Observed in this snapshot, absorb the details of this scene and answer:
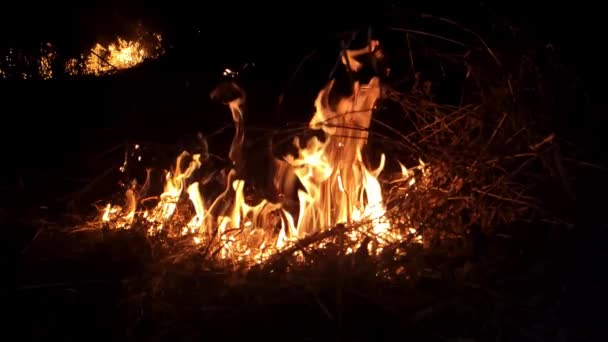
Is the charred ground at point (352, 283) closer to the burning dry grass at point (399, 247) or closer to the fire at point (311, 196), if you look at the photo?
the burning dry grass at point (399, 247)

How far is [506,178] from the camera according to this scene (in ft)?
9.45

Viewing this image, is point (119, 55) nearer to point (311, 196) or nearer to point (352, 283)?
point (311, 196)

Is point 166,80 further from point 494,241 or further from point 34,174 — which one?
point 494,241

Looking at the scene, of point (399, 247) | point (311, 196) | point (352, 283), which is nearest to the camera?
point (352, 283)

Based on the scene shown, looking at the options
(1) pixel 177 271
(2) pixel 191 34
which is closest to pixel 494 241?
(1) pixel 177 271

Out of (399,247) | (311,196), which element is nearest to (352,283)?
(399,247)

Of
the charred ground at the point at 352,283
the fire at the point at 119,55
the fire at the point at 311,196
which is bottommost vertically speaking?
the charred ground at the point at 352,283

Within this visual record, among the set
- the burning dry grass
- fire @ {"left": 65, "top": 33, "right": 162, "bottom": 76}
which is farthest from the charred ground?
fire @ {"left": 65, "top": 33, "right": 162, "bottom": 76}

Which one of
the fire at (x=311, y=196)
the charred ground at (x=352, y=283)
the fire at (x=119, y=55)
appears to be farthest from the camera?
the fire at (x=119, y=55)

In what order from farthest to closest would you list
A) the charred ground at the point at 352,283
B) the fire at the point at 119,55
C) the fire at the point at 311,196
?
the fire at the point at 119,55
the fire at the point at 311,196
the charred ground at the point at 352,283

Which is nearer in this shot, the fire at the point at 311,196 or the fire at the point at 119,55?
the fire at the point at 311,196

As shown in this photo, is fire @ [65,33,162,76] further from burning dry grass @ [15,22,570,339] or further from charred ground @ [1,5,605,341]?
burning dry grass @ [15,22,570,339]

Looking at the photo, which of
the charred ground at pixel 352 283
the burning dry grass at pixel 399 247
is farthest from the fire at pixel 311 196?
the charred ground at pixel 352 283

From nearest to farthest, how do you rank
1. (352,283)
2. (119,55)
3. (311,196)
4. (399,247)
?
(352,283) → (399,247) → (311,196) → (119,55)
